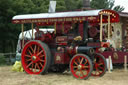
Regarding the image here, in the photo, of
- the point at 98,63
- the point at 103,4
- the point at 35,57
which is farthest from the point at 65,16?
the point at 103,4

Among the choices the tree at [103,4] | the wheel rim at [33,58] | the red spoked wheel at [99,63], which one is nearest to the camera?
the red spoked wheel at [99,63]

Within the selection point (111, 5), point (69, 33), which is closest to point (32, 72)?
point (69, 33)

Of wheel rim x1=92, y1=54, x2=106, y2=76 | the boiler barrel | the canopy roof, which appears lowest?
wheel rim x1=92, y1=54, x2=106, y2=76

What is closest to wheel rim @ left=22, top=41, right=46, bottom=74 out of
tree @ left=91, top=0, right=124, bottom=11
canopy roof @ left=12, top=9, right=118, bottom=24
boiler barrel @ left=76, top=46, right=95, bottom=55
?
canopy roof @ left=12, top=9, right=118, bottom=24

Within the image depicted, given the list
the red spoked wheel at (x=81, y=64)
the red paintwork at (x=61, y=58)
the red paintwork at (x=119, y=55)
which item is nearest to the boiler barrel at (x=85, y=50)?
the red spoked wheel at (x=81, y=64)

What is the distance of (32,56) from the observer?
10.6 meters

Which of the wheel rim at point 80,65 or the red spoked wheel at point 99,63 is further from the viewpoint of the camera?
the red spoked wheel at point 99,63

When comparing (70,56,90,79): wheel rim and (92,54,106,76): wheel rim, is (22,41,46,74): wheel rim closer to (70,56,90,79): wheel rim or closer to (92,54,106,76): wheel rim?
(70,56,90,79): wheel rim

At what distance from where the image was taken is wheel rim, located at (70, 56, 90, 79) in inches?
366

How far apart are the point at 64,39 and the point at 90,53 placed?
4.22 ft

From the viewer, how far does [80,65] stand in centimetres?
941

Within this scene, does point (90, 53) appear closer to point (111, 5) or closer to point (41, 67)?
point (41, 67)

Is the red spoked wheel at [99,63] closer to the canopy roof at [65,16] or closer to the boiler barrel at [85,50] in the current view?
the boiler barrel at [85,50]

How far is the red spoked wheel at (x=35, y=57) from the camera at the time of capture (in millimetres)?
10234
